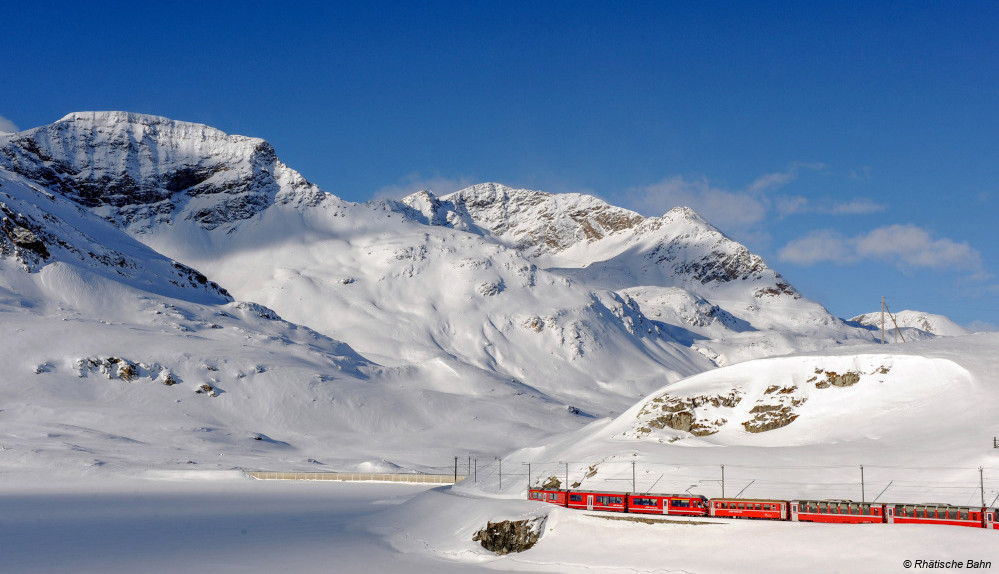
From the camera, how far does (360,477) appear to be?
377 ft

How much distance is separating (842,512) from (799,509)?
6.68 ft

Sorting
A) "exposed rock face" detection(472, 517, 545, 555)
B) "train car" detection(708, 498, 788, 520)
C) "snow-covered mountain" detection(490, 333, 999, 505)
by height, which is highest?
"snow-covered mountain" detection(490, 333, 999, 505)

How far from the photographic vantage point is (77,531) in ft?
174

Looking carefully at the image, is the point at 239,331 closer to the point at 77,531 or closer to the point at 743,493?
the point at 77,531

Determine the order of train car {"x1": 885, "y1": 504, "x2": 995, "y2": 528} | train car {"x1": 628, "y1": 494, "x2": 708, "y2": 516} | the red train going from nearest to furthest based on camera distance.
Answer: train car {"x1": 885, "y1": 504, "x2": 995, "y2": 528} < the red train < train car {"x1": 628, "y1": 494, "x2": 708, "y2": 516}

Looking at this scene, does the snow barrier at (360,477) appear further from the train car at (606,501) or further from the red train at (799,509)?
the red train at (799,509)

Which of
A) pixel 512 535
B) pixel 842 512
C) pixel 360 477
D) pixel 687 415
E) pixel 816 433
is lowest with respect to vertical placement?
pixel 512 535

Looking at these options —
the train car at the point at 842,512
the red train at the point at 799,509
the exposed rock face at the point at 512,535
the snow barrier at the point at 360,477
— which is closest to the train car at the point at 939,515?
the red train at the point at 799,509

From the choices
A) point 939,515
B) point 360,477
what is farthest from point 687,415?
point 360,477

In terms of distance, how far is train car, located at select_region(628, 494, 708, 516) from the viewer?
155ft

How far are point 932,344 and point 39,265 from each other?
180339 mm

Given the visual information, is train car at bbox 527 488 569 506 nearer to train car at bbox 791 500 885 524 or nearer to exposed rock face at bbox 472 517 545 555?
exposed rock face at bbox 472 517 545 555

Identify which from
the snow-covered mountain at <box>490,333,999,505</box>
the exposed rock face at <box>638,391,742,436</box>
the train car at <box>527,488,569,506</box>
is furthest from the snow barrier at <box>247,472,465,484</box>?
the train car at <box>527,488,569,506</box>

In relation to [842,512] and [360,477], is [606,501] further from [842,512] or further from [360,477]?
[360,477]
